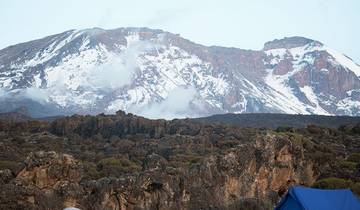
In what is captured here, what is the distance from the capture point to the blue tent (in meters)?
23.3

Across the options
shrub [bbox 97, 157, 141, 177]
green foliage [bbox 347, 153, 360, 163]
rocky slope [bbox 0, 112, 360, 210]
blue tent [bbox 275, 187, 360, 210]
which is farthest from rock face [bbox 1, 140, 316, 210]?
blue tent [bbox 275, 187, 360, 210]

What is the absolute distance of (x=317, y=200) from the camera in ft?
77.3

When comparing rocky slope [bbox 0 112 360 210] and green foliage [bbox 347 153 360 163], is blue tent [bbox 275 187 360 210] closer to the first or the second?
rocky slope [bbox 0 112 360 210]

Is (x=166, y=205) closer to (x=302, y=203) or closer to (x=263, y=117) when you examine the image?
(x=302, y=203)

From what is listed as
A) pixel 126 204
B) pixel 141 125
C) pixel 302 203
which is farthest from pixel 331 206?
pixel 141 125

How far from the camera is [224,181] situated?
4050 centimetres

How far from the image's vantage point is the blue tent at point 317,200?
2334 cm

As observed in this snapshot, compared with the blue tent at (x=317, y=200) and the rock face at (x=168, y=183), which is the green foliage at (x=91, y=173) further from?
the blue tent at (x=317, y=200)

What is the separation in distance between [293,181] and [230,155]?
171 inches

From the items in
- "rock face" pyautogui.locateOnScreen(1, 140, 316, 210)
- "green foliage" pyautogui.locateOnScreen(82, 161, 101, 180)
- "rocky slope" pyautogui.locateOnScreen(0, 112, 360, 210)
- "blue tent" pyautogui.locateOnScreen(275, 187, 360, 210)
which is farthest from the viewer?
"green foliage" pyautogui.locateOnScreen(82, 161, 101, 180)

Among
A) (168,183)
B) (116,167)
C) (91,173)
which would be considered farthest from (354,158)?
(91,173)

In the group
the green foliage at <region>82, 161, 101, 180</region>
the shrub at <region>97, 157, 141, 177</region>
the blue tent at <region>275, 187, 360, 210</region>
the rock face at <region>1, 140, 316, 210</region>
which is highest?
the blue tent at <region>275, 187, 360, 210</region>

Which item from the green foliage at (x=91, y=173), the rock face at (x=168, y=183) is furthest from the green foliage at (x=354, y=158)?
the green foliage at (x=91, y=173)

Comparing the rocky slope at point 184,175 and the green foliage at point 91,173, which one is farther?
the green foliage at point 91,173
